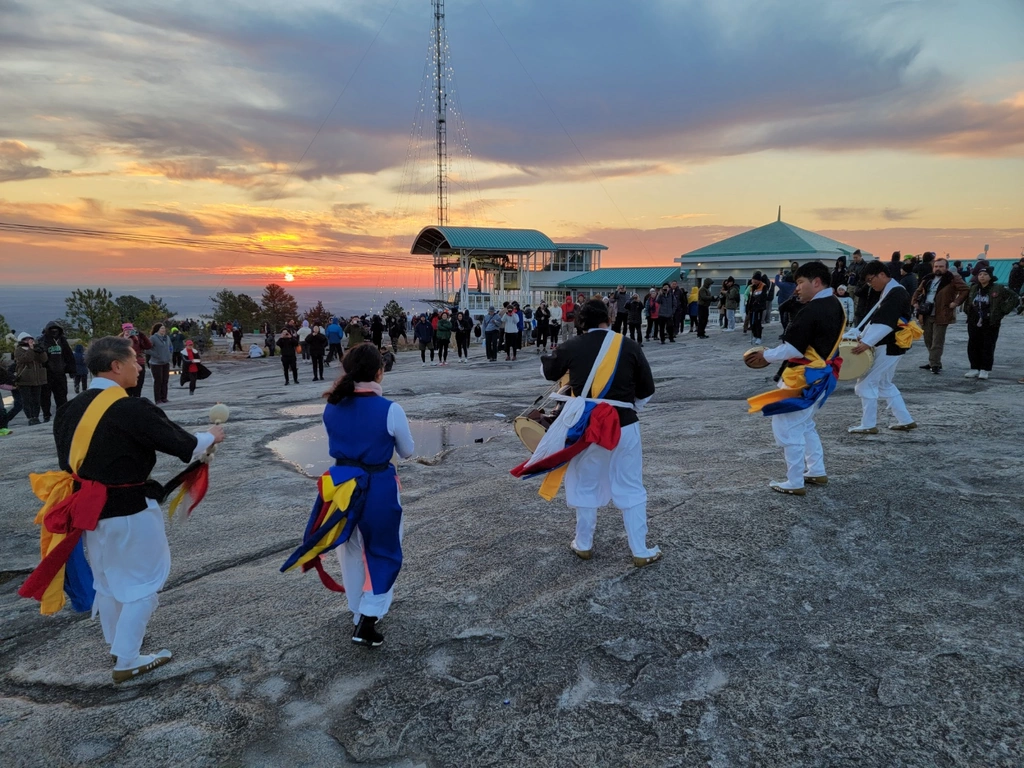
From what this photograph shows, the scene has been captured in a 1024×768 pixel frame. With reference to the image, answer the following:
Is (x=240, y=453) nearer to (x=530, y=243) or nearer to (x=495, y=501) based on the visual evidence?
(x=495, y=501)

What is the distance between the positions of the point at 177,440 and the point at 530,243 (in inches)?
1751

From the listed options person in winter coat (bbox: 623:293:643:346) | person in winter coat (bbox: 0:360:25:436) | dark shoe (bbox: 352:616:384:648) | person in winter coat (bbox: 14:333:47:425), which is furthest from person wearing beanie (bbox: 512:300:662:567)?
person in winter coat (bbox: 623:293:643:346)

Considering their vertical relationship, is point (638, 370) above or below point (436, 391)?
above

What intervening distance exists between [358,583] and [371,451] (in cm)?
81

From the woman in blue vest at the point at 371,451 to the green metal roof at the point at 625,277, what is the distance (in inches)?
1635

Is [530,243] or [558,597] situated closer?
[558,597]

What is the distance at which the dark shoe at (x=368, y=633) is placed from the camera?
3.42 meters

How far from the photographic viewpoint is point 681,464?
21.4 ft

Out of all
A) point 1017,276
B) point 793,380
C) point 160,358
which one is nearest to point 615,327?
point 1017,276

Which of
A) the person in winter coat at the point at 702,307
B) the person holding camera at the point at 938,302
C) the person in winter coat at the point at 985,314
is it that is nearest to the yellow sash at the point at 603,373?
the person in winter coat at the point at 985,314

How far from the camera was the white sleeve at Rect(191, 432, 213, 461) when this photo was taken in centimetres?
318

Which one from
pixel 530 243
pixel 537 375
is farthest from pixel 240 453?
pixel 530 243

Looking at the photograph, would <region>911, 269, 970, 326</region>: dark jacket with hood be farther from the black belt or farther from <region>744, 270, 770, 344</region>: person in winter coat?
the black belt

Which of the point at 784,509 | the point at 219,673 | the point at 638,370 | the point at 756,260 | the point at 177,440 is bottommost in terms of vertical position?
the point at 219,673
